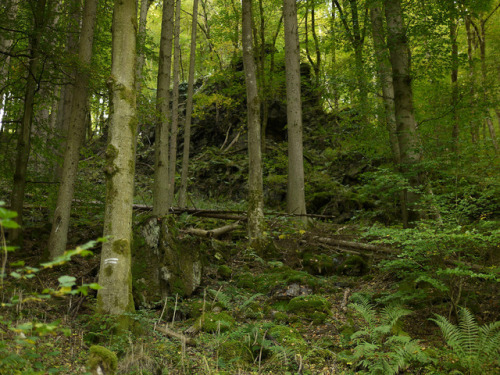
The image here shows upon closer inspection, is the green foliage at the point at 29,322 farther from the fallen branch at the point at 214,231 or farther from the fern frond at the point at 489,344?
the fallen branch at the point at 214,231

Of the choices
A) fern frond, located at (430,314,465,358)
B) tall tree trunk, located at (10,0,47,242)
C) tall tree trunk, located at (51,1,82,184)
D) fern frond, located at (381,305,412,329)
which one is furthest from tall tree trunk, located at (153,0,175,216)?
fern frond, located at (430,314,465,358)

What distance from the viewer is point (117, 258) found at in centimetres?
470

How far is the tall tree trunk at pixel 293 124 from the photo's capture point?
10.5 meters

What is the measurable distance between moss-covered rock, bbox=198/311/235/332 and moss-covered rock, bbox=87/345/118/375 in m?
1.79

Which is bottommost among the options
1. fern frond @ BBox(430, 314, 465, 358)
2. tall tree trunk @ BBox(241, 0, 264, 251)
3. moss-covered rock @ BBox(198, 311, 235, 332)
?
moss-covered rock @ BBox(198, 311, 235, 332)

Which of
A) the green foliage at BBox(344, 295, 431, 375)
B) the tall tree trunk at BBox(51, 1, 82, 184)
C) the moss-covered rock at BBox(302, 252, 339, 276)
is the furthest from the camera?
the tall tree trunk at BBox(51, 1, 82, 184)

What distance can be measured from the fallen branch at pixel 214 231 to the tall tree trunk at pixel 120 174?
368 centimetres

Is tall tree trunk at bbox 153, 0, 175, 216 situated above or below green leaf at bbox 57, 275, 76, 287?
above

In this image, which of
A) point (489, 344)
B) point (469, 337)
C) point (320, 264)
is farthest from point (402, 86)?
point (489, 344)

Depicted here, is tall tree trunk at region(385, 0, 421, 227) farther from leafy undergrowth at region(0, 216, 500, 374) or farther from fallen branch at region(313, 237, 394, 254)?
leafy undergrowth at region(0, 216, 500, 374)

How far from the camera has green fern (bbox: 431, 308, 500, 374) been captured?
3.73 meters

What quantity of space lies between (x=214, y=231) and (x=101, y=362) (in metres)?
6.19

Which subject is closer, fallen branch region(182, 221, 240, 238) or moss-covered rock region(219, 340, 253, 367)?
moss-covered rock region(219, 340, 253, 367)

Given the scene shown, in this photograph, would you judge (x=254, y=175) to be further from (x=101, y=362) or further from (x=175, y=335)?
(x=101, y=362)
